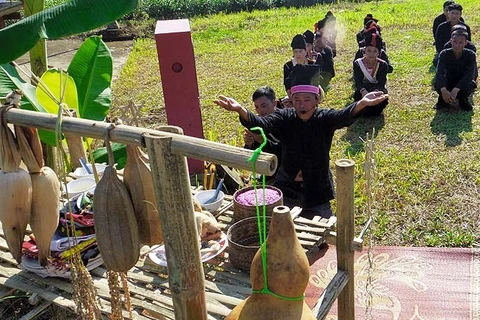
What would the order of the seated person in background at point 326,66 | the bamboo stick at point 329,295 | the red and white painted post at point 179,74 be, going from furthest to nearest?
the seated person in background at point 326,66
the red and white painted post at point 179,74
the bamboo stick at point 329,295

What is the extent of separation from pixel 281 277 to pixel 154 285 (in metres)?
1.32

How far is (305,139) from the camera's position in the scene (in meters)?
3.74

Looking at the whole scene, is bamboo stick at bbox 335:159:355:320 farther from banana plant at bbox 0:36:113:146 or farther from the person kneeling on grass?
banana plant at bbox 0:36:113:146

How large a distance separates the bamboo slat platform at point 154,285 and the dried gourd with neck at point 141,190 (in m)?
0.85

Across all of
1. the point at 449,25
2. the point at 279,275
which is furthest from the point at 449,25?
the point at 279,275

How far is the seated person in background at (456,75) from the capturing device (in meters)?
6.22

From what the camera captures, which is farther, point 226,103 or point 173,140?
point 226,103

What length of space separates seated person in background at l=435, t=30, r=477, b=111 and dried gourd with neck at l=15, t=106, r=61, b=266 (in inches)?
211

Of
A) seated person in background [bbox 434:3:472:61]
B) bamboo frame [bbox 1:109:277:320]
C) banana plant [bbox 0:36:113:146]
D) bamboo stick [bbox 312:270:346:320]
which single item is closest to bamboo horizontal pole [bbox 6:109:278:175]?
bamboo frame [bbox 1:109:277:320]

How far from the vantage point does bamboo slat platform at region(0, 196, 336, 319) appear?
2521 mm

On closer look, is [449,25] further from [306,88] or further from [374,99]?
[374,99]

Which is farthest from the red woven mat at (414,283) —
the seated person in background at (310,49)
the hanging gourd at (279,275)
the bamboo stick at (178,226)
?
the seated person in background at (310,49)

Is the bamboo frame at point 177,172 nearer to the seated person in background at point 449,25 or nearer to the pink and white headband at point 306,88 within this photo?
the pink and white headband at point 306,88

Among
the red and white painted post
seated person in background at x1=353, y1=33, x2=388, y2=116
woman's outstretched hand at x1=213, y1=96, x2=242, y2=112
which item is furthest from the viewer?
seated person in background at x1=353, y1=33, x2=388, y2=116
